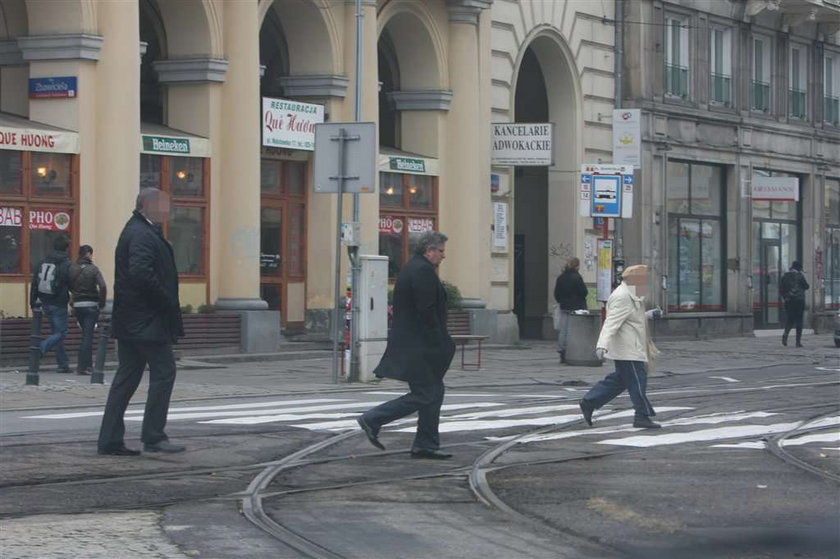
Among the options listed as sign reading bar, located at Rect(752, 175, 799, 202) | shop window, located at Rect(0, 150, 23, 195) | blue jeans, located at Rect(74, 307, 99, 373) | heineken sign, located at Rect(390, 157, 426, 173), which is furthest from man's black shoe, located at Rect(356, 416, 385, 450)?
sign reading bar, located at Rect(752, 175, 799, 202)

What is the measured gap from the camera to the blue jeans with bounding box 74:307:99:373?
21.4 meters

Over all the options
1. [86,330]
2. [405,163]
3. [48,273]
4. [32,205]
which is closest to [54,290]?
[48,273]

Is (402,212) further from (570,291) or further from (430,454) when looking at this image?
(430,454)

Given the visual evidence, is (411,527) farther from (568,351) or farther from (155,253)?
(568,351)

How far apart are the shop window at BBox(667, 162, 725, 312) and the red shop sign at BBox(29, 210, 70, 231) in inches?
704

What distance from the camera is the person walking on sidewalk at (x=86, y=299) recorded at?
21.5 metres

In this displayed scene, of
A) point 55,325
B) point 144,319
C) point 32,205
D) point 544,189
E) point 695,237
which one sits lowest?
point 55,325

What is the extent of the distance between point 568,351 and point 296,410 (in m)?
10.6

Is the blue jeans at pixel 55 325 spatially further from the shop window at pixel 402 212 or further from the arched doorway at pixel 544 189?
the arched doorway at pixel 544 189

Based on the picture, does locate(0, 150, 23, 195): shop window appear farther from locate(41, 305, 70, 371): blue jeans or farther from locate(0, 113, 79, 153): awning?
locate(41, 305, 70, 371): blue jeans

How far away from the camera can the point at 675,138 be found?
3838 centimetres

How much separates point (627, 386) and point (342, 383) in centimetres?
744

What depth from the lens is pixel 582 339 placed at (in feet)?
86.2

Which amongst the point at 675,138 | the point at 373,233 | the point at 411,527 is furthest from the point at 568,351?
the point at 411,527
